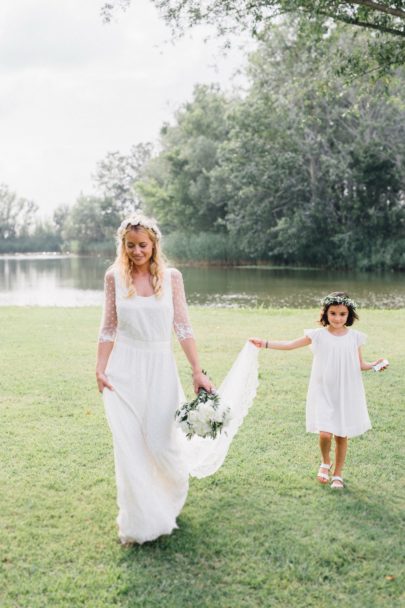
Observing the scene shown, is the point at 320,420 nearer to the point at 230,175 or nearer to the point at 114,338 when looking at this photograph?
the point at 114,338

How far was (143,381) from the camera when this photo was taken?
468 centimetres

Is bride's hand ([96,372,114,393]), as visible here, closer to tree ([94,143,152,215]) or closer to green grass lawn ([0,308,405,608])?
green grass lawn ([0,308,405,608])

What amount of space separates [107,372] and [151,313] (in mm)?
583

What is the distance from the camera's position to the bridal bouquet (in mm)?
4566

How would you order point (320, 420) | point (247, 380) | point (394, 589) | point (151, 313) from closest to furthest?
point (394, 589), point (151, 313), point (320, 420), point (247, 380)

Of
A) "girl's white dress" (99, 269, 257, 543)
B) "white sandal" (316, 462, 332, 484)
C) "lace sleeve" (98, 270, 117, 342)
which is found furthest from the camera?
"white sandal" (316, 462, 332, 484)

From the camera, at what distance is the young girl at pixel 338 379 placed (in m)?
5.60

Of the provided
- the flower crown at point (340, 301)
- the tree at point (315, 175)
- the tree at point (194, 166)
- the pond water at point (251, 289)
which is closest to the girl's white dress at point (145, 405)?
the flower crown at point (340, 301)

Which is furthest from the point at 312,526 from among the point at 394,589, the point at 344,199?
the point at 344,199

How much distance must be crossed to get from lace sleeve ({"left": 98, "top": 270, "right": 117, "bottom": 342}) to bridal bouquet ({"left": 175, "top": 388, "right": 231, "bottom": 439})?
824mm

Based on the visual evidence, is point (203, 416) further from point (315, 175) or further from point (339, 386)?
point (315, 175)

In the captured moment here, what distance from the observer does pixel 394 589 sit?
4035mm

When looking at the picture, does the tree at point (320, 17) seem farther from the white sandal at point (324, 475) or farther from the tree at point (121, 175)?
the tree at point (121, 175)

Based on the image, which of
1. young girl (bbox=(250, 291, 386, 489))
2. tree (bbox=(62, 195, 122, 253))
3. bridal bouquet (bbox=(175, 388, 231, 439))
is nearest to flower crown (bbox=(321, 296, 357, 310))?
young girl (bbox=(250, 291, 386, 489))
